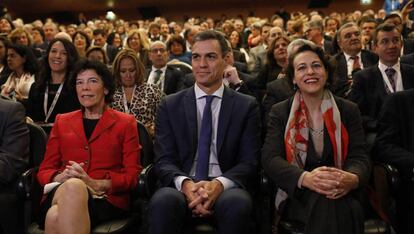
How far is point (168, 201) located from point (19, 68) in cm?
298

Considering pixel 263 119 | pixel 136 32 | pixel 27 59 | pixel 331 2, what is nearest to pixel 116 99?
pixel 263 119

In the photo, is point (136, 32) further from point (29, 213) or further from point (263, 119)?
point (29, 213)

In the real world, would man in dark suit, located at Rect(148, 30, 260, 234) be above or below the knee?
above

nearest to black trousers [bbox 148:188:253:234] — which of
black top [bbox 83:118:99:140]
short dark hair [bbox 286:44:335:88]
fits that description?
black top [bbox 83:118:99:140]

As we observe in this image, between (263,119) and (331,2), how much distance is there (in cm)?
1382

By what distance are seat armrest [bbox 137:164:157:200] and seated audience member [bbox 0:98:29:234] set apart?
652mm

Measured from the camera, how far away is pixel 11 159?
274 centimetres

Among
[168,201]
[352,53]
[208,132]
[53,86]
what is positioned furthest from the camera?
[352,53]

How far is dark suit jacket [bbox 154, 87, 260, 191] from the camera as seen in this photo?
2691 millimetres

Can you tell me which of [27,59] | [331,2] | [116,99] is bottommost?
[116,99]

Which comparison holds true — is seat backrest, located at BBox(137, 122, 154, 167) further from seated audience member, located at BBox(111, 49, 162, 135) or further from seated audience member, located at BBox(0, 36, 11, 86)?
seated audience member, located at BBox(0, 36, 11, 86)

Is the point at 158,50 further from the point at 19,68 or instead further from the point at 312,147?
the point at 312,147

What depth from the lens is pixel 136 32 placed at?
660 centimetres

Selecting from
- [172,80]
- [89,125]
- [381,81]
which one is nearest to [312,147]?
[89,125]
